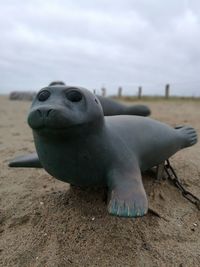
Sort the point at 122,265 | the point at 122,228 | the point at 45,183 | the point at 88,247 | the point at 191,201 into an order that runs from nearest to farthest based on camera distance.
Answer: the point at 122,265
the point at 88,247
the point at 122,228
the point at 191,201
the point at 45,183

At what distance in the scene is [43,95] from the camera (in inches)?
75.7

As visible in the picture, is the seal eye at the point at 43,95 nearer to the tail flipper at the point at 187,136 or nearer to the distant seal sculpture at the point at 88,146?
the distant seal sculpture at the point at 88,146

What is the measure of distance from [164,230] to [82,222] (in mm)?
605

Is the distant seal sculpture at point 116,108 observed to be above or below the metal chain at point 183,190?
above

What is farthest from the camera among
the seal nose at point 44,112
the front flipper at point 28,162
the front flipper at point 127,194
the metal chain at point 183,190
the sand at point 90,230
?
the metal chain at point 183,190

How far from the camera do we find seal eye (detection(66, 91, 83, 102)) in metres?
1.89

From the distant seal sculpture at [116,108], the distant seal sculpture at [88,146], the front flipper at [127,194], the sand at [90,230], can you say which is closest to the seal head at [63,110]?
the distant seal sculpture at [88,146]

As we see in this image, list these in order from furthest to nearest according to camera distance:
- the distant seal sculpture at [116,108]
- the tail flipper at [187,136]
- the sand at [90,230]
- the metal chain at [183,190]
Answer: the distant seal sculpture at [116,108], the tail flipper at [187,136], the metal chain at [183,190], the sand at [90,230]

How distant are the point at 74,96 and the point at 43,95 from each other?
0.19 m

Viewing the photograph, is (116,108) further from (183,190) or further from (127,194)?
(127,194)

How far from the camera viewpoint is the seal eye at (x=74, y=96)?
189 cm

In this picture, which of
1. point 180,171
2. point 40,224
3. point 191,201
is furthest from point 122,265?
point 180,171

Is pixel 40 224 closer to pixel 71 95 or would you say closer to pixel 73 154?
pixel 73 154

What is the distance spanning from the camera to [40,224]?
97.0 inches
